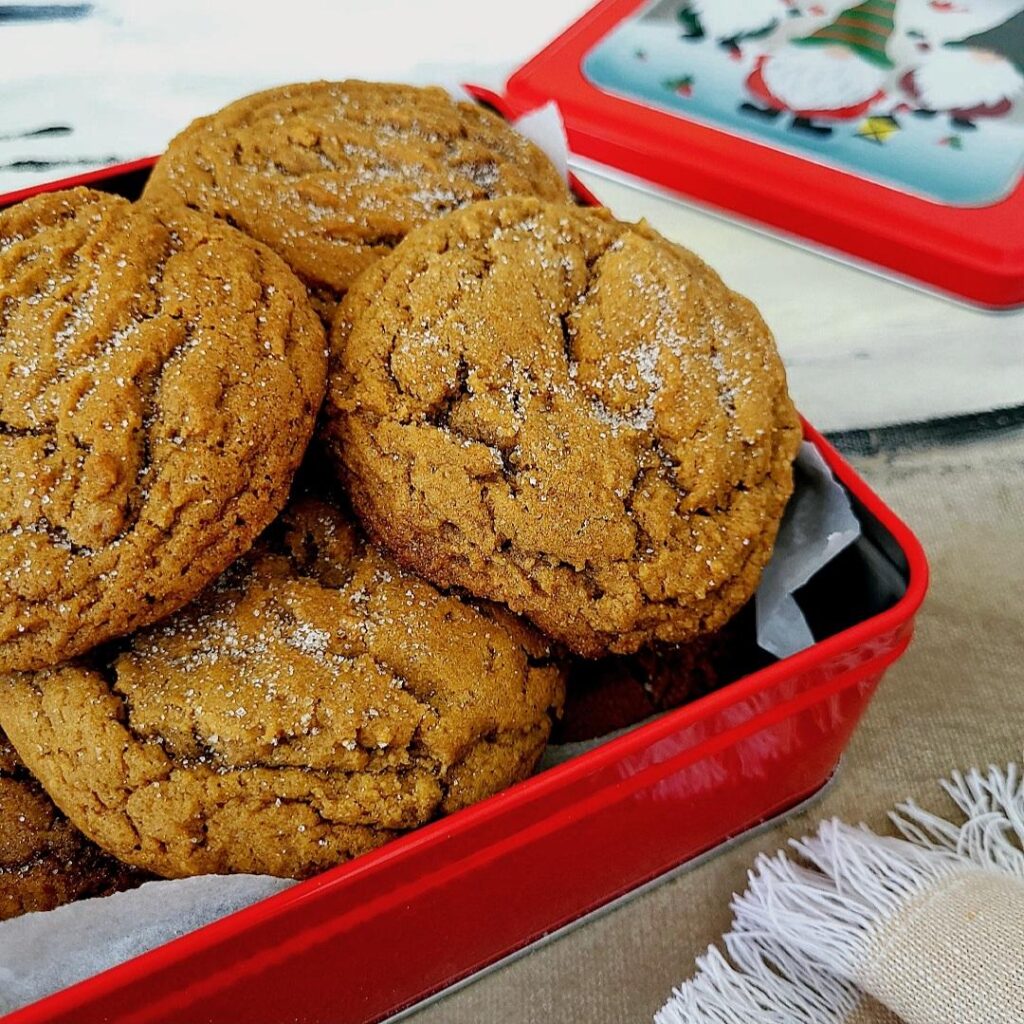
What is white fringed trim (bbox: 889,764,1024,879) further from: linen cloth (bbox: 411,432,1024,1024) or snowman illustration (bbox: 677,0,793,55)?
snowman illustration (bbox: 677,0,793,55)

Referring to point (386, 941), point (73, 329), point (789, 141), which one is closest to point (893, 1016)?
point (386, 941)

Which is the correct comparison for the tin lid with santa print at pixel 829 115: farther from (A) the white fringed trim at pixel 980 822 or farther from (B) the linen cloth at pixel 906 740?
(A) the white fringed trim at pixel 980 822

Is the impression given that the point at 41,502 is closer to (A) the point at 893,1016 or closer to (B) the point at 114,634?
(B) the point at 114,634

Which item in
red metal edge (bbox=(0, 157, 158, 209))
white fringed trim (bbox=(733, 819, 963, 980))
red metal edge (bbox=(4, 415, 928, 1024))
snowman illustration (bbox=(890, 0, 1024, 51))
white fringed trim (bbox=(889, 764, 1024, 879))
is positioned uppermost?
red metal edge (bbox=(0, 157, 158, 209))

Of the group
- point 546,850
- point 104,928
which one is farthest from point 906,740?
point 104,928

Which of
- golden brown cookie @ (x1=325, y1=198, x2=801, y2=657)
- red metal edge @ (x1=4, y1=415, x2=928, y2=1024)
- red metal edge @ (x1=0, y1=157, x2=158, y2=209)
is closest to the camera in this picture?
red metal edge @ (x1=4, y1=415, x2=928, y2=1024)

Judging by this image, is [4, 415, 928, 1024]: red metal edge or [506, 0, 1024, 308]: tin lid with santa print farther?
[506, 0, 1024, 308]: tin lid with santa print

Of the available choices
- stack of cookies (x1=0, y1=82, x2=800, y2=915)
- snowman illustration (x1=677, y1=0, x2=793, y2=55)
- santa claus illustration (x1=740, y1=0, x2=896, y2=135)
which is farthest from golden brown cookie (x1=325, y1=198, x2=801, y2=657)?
snowman illustration (x1=677, y1=0, x2=793, y2=55)

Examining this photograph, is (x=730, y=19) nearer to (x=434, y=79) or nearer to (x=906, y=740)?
(x=434, y=79)
